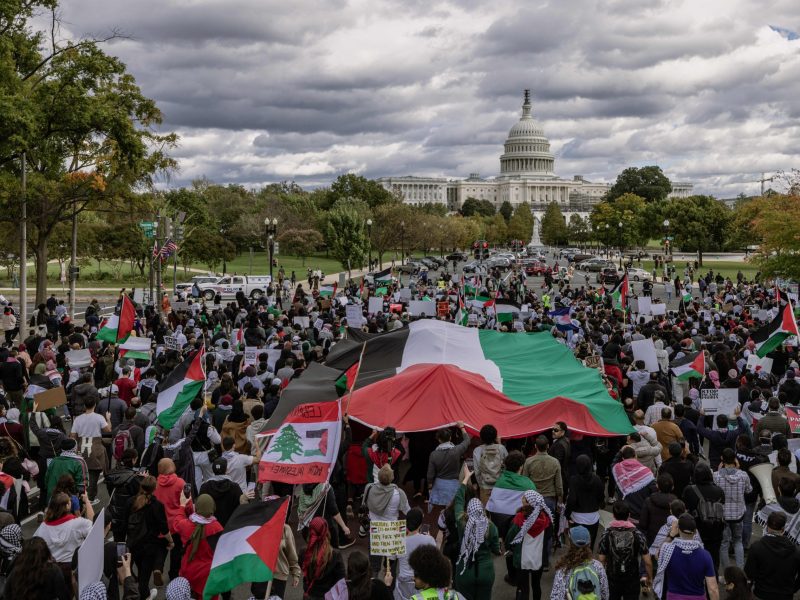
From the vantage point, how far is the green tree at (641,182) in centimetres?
14288

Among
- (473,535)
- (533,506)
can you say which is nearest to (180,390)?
(473,535)

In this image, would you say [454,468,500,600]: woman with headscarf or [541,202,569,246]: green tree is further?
[541,202,569,246]: green tree

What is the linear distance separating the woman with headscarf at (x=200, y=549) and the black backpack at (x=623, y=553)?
12.2 ft

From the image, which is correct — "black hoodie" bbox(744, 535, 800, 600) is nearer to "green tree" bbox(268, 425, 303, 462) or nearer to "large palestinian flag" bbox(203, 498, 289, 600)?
"large palestinian flag" bbox(203, 498, 289, 600)

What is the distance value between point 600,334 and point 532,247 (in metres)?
112

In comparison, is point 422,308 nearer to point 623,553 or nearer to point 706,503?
point 706,503

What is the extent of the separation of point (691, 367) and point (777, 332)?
1.93 metres

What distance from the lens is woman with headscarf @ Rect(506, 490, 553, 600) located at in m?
7.88

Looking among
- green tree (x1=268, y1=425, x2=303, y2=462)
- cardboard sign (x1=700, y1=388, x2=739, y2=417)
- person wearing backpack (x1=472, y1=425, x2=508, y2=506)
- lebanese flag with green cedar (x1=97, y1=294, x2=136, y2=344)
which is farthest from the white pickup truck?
person wearing backpack (x1=472, y1=425, x2=508, y2=506)

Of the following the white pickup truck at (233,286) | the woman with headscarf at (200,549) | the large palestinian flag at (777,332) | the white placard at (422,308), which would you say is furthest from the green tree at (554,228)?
the woman with headscarf at (200,549)

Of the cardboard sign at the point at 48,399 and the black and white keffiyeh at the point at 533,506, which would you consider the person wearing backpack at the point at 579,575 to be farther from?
the cardboard sign at the point at 48,399

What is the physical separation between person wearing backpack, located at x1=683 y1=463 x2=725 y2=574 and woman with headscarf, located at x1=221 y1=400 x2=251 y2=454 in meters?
5.53

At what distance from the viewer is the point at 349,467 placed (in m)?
10.7

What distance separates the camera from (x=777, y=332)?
50.4 feet
